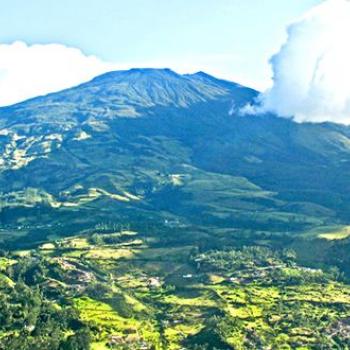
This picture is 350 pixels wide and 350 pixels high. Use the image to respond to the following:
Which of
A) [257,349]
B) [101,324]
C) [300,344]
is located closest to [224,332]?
[257,349]

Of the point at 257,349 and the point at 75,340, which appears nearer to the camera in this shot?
the point at 75,340

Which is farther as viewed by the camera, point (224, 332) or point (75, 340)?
point (224, 332)

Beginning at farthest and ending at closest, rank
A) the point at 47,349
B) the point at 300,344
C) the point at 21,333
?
the point at 300,344, the point at 21,333, the point at 47,349

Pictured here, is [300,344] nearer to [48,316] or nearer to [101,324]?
[101,324]

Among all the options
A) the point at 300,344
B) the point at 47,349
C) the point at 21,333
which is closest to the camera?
the point at 47,349

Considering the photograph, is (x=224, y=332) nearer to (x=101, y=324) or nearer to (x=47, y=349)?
(x=101, y=324)

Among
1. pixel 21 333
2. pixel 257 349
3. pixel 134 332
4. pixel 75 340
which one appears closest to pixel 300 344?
pixel 257 349

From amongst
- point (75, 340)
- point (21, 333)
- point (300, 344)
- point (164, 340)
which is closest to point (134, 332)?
point (164, 340)

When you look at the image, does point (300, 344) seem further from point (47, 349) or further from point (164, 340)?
point (47, 349)
